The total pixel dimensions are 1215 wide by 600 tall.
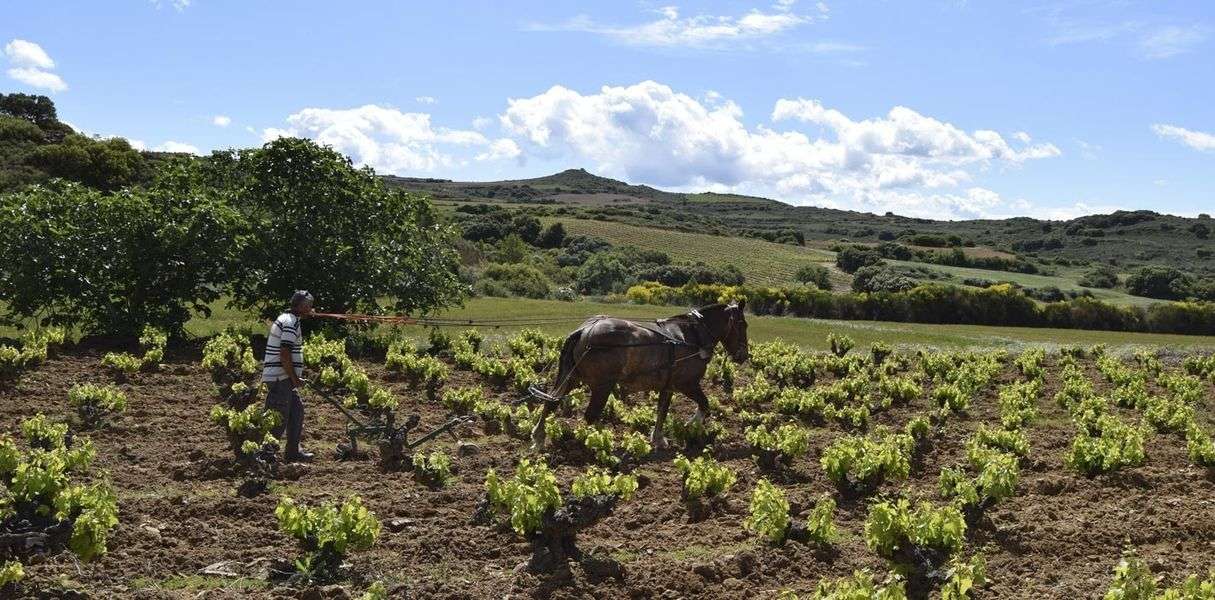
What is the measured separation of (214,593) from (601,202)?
165514 mm

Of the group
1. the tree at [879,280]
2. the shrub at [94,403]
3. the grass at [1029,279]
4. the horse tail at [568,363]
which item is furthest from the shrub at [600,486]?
the grass at [1029,279]

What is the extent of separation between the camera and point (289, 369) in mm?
11508

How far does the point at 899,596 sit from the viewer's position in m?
6.85

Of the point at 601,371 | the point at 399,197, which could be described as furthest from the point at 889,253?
the point at 601,371

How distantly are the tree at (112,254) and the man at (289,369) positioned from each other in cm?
994

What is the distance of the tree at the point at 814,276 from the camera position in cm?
7545

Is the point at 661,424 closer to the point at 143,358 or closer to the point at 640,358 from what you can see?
the point at 640,358

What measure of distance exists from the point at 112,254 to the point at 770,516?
16.8 m

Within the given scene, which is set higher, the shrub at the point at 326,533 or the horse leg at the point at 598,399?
the horse leg at the point at 598,399

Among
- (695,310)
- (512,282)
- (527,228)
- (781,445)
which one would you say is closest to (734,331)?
(695,310)

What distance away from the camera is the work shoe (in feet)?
38.4

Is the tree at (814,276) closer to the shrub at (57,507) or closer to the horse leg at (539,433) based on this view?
the horse leg at (539,433)

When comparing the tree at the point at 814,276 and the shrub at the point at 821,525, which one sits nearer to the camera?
the shrub at the point at 821,525

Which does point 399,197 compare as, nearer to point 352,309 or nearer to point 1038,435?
point 352,309
